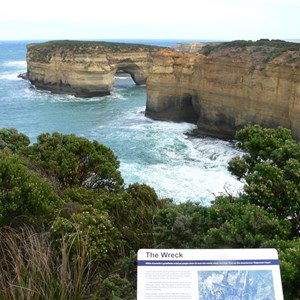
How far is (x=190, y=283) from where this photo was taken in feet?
13.3

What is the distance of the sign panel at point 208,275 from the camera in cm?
401

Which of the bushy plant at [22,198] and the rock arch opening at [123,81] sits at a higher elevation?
the bushy plant at [22,198]

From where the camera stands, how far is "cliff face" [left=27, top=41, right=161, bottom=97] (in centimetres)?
5619

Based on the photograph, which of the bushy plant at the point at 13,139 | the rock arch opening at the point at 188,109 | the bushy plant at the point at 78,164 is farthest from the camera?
the rock arch opening at the point at 188,109

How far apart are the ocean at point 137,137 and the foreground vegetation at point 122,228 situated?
2.71 meters

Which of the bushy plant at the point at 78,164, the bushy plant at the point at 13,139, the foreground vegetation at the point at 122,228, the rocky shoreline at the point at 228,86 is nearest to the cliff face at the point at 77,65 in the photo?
the rocky shoreline at the point at 228,86

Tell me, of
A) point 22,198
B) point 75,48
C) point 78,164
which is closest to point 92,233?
point 22,198

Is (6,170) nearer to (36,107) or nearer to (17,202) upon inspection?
(17,202)

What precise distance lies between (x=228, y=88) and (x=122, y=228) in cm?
2578

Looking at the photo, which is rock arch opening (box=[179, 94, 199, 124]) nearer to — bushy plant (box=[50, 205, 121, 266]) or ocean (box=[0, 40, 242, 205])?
ocean (box=[0, 40, 242, 205])

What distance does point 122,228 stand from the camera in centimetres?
775

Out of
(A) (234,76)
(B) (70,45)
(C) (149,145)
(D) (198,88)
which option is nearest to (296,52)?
(A) (234,76)

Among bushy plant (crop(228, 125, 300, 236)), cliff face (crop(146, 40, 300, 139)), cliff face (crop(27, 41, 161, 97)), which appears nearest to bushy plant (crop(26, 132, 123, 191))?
bushy plant (crop(228, 125, 300, 236))

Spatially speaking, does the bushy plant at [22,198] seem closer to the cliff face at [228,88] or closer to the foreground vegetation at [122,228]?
the foreground vegetation at [122,228]
